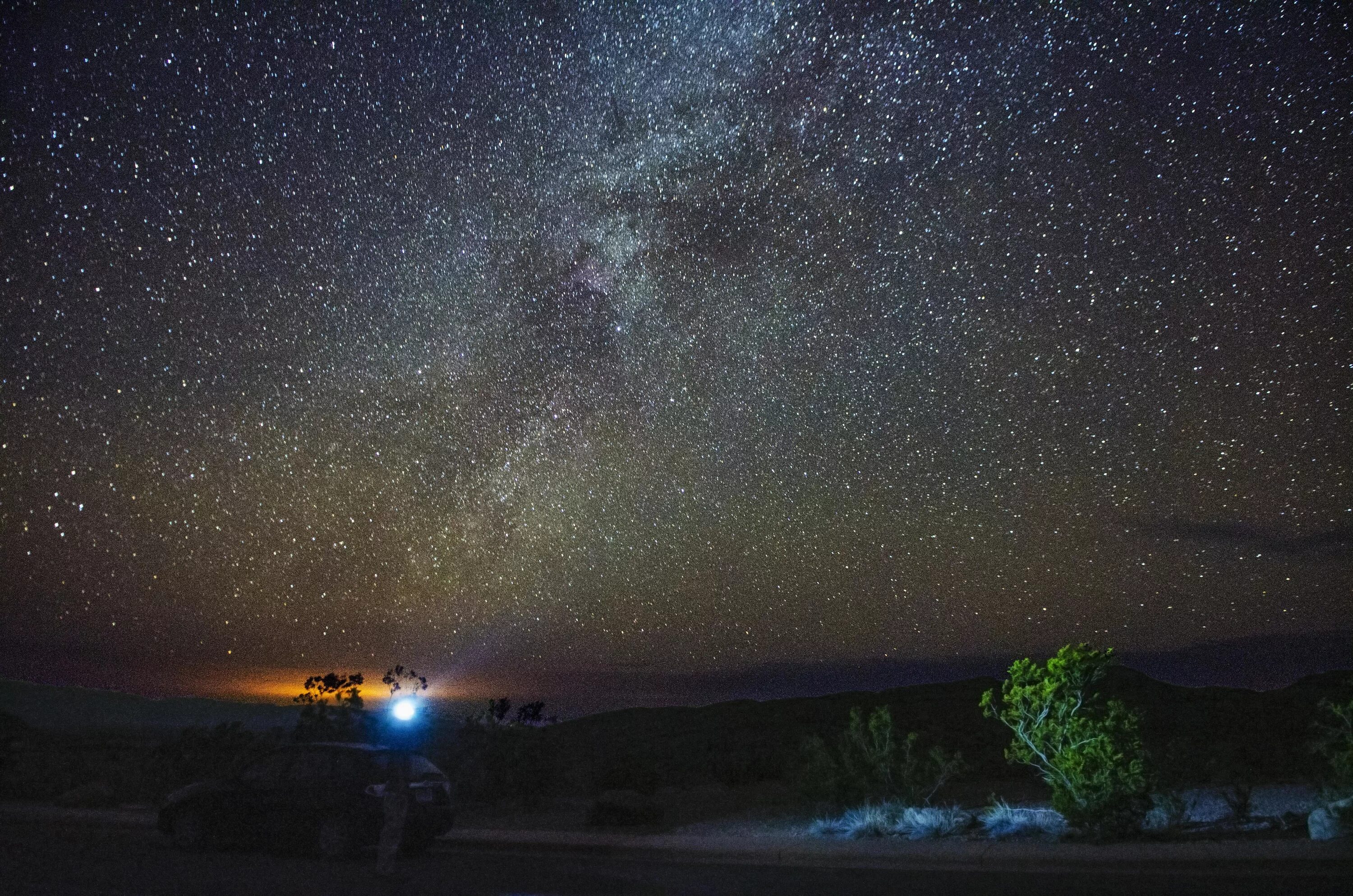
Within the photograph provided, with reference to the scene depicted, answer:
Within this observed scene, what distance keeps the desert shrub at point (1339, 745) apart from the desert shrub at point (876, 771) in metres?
4.53

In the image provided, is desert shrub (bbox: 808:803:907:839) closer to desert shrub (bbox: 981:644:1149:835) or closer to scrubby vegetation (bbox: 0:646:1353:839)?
scrubby vegetation (bbox: 0:646:1353:839)

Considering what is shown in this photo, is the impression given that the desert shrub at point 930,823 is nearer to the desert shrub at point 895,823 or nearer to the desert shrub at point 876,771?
the desert shrub at point 895,823

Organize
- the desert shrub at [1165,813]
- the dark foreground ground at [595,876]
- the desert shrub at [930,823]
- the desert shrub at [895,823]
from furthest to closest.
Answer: the desert shrub at [895,823], the desert shrub at [930,823], the desert shrub at [1165,813], the dark foreground ground at [595,876]

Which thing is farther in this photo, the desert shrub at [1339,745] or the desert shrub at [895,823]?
the desert shrub at [895,823]

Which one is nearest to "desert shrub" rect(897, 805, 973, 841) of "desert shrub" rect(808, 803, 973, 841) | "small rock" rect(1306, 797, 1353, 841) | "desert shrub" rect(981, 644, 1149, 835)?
"desert shrub" rect(808, 803, 973, 841)

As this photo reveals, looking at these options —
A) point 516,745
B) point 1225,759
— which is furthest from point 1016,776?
point 516,745

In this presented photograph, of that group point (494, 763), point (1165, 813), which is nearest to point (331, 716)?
point (494, 763)

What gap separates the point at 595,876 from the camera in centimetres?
1033

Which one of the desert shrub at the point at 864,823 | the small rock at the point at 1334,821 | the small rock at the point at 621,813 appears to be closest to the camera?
the small rock at the point at 1334,821

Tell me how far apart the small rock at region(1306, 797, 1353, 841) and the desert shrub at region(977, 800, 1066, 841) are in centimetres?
271

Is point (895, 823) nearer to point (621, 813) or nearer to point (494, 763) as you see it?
point (621, 813)

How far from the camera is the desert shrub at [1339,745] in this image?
1152 centimetres

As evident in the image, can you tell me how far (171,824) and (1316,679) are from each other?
196 ft

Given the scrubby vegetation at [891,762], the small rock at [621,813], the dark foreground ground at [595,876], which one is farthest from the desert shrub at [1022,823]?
the small rock at [621,813]
